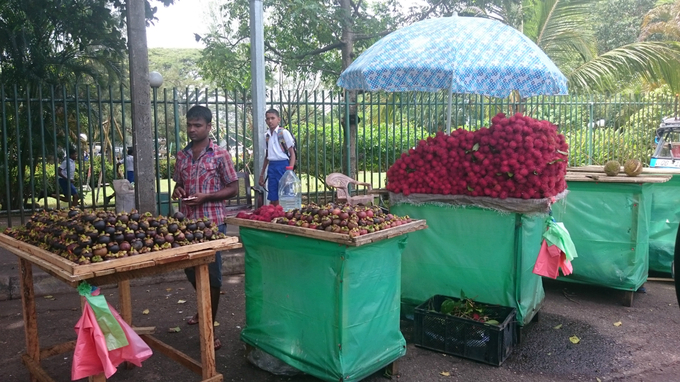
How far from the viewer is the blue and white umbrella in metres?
4.77

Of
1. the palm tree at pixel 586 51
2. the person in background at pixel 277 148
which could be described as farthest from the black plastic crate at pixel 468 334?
the palm tree at pixel 586 51

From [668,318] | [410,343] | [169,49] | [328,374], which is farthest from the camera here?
[169,49]

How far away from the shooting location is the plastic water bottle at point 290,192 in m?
5.58

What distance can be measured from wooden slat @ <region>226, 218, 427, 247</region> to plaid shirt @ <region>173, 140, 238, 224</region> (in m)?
0.38

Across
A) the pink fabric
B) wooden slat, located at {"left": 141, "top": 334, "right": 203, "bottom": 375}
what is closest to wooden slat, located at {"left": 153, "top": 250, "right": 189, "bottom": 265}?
wooden slat, located at {"left": 141, "top": 334, "right": 203, "bottom": 375}

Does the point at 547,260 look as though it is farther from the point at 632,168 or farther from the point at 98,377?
the point at 98,377

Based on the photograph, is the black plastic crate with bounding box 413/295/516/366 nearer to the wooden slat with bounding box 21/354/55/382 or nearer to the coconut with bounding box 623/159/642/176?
the coconut with bounding box 623/159/642/176

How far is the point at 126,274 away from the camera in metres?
2.87

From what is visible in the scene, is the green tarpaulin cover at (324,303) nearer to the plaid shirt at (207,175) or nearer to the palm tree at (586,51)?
the plaid shirt at (207,175)

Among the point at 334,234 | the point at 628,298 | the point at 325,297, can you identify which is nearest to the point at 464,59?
the point at 334,234

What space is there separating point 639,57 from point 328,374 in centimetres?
1276

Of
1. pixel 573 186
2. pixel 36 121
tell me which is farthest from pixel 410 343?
pixel 36 121

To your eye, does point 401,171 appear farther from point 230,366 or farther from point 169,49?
point 169,49

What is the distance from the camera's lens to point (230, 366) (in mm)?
3961
